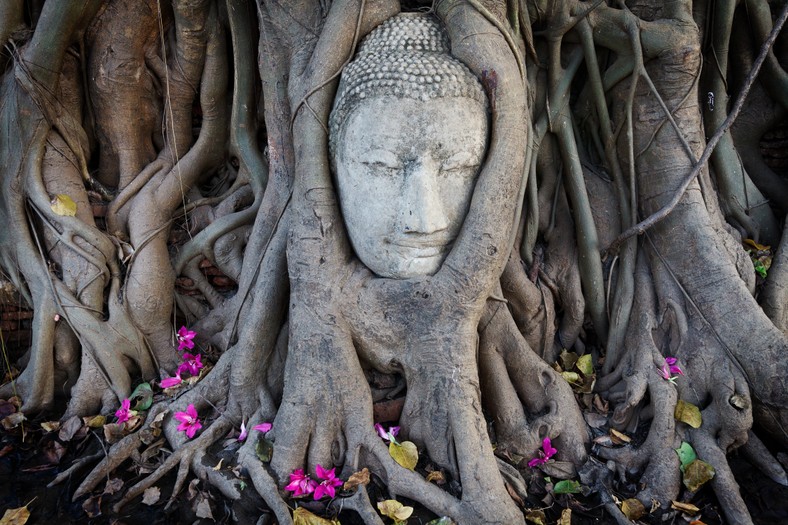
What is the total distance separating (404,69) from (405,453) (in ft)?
5.11

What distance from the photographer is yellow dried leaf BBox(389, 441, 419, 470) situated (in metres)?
2.01

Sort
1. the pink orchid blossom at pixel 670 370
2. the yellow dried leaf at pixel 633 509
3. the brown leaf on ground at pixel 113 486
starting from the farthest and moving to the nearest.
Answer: the pink orchid blossom at pixel 670 370
the brown leaf on ground at pixel 113 486
the yellow dried leaf at pixel 633 509

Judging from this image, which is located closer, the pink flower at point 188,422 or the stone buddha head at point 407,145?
the stone buddha head at point 407,145

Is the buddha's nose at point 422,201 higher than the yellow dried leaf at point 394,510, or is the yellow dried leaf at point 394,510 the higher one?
the buddha's nose at point 422,201

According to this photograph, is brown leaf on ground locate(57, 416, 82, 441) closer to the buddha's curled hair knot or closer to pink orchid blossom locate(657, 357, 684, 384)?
the buddha's curled hair knot

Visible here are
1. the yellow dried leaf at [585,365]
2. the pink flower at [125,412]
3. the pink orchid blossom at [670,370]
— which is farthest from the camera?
the yellow dried leaf at [585,365]

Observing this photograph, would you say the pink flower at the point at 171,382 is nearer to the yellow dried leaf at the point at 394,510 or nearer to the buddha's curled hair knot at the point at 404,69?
the yellow dried leaf at the point at 394,510

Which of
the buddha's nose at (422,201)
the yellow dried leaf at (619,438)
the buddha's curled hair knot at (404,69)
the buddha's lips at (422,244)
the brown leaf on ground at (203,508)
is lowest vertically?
the yellow dried leaf at (619,438)

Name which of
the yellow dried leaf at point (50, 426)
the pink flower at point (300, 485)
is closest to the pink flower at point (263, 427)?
the pink flower at point (300, 485)

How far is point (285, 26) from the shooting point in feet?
7.68

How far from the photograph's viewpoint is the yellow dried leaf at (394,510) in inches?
72.3

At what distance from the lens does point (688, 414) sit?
85.4 inches

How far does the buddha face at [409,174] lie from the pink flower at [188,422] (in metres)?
1.13

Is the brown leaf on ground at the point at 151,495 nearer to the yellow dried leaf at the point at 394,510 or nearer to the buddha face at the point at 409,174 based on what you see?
the yellow dried leaf at the point at 394,510
